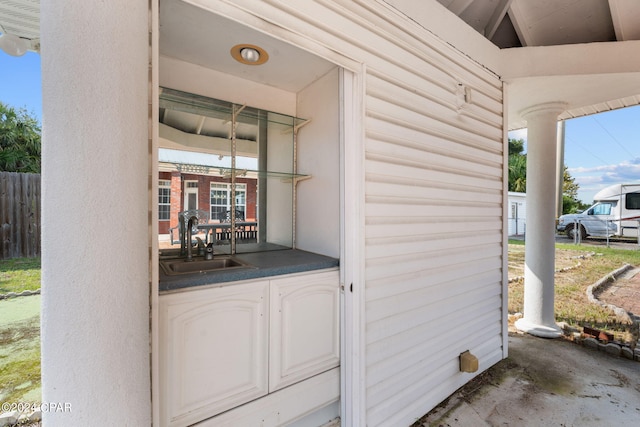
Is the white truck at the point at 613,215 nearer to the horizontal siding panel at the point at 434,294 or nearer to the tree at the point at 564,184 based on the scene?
the tree at the point at 564,184

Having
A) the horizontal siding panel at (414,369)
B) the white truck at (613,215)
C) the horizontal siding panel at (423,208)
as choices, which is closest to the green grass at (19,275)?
the horizontal siding panel at (414,369)

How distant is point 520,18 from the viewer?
9.30ft

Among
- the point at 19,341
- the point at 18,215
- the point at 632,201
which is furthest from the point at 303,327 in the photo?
the point at 632,201

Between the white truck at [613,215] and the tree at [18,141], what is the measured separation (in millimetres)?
17399

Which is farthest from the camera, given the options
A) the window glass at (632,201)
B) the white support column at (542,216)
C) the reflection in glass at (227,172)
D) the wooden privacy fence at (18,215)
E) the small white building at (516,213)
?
the small white building at (516,213)

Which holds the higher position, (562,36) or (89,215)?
(562,36)

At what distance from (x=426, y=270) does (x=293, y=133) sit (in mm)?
1616

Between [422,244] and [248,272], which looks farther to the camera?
[422,244]

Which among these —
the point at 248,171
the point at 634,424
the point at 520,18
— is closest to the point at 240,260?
the point at 248,171

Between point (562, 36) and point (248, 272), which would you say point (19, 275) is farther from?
point (562, 36)

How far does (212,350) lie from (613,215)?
1586 cm

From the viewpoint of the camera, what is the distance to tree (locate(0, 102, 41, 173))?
7246 millimetres

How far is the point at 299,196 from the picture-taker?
2.51 metres

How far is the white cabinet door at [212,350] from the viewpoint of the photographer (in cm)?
128
